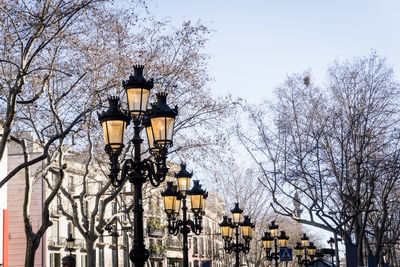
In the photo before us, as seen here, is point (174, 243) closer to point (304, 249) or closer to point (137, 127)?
point (304, 249)

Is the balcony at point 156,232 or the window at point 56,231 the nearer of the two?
the window at point 56,231

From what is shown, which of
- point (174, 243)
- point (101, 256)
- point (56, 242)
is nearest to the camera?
point (56, 242)

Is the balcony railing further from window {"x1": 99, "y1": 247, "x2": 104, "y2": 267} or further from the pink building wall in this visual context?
the pink building wall

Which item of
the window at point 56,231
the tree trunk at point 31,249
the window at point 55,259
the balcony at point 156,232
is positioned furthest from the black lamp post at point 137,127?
the balcony at point 156,232

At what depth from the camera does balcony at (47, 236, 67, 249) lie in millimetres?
44281

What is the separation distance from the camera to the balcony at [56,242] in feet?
145

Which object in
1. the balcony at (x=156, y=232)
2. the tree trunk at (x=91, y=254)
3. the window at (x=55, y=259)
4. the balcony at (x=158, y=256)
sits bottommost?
the balcony at (x=158, y=256)

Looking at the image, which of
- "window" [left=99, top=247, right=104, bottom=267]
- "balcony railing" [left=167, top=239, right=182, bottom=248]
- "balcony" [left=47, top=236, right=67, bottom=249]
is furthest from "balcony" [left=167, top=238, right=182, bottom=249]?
"balcony" [left=47, top=236, right=67, bottom=249]

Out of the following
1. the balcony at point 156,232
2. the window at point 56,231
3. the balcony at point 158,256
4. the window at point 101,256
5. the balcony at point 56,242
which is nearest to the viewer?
the balcony at point 56,242

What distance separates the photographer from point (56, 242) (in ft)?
148

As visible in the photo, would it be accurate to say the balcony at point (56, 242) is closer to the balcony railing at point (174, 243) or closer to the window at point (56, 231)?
the window at point (56, 231)

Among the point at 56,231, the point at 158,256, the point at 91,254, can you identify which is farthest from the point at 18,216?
the point at 91,254

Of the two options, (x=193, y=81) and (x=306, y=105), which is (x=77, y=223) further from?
(x=306, y=105)

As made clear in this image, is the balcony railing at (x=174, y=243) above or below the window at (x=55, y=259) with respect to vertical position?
above
